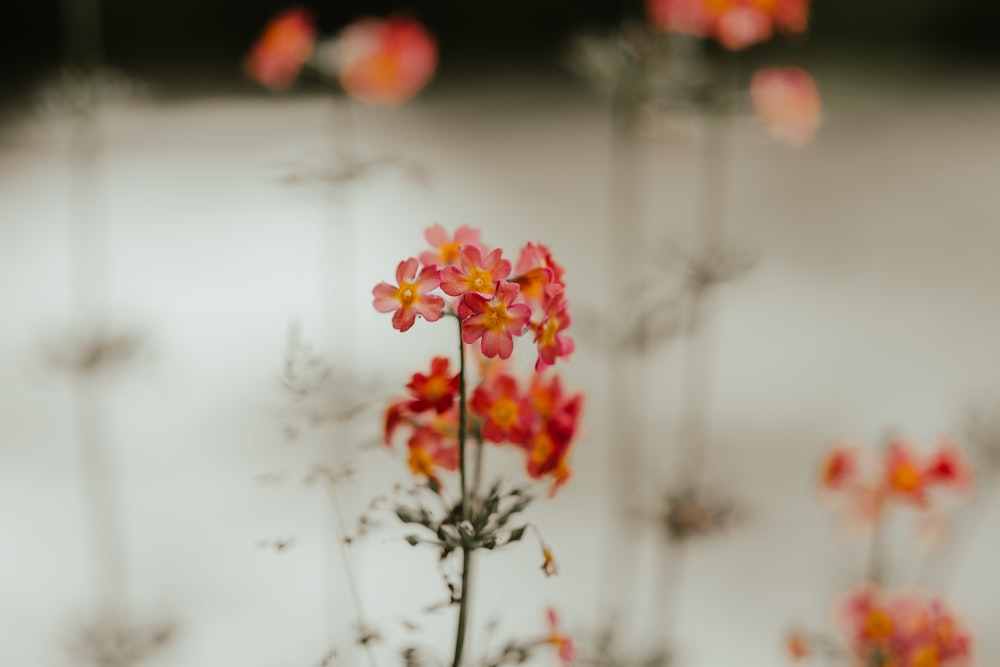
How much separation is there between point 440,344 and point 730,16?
5.36 feet

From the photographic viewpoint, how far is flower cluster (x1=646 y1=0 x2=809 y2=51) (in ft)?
3.46

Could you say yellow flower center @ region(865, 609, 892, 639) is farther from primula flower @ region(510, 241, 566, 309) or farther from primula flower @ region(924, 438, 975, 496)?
primula flower @ region(510, 241, 566, 309)

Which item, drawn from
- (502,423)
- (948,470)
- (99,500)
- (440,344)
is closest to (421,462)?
(502,423)

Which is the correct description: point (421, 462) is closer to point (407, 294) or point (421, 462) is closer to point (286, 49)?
point (407, 294)

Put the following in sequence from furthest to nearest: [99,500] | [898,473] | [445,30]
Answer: [445,30], [99,500], [898,473]

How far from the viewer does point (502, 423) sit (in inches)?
20.9

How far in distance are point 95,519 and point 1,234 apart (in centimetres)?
154

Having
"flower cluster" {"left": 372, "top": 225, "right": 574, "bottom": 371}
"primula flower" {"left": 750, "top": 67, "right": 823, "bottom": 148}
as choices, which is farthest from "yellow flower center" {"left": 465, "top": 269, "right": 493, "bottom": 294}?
"primula flower" {"left": 750, "top": 67, "right": 823, "bottom": 148}

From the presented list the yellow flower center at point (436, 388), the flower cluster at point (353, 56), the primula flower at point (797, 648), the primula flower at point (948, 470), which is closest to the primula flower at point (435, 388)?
the yellow flower center at point (436, 388)

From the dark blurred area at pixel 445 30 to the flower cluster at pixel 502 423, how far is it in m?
4.65

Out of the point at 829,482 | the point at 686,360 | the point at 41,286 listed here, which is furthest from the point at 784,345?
the point at 41,286

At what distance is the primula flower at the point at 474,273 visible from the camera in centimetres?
49

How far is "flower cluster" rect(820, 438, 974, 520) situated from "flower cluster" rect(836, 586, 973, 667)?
0.09 metres

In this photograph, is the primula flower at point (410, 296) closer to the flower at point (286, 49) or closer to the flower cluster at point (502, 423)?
the flower cluster at point (502, 423)
